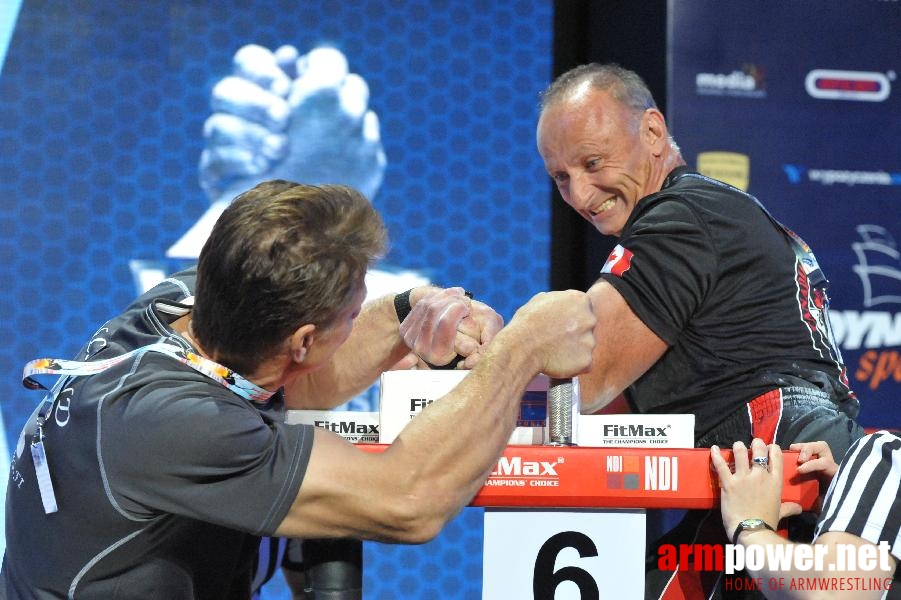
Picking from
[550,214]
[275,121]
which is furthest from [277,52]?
[550,214]

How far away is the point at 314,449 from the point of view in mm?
1185

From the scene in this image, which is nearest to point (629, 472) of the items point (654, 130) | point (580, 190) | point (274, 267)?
point (274, 267)

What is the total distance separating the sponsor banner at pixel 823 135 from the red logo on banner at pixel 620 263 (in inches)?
57.5

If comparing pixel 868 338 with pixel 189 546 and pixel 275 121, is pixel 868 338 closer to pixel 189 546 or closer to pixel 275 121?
pixel 275 121

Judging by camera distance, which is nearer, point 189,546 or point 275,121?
point 189,546

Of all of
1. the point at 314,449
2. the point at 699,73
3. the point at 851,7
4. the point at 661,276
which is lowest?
A: the point at 314,449

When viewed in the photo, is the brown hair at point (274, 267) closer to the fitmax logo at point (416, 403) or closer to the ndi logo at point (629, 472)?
the fitmax logo at point (416, 403)

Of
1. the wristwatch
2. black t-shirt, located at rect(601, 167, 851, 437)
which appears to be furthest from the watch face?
black t-shirt, located at rect(601, 167, 851, 437)

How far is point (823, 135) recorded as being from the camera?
125 inches

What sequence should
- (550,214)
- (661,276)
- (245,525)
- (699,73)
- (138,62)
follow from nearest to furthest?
(245,525) < (661,276) < (699,73) < (138,62) < (550,214)

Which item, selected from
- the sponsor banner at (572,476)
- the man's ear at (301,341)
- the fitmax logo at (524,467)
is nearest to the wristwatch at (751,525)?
the sponsor banner at (572,476)

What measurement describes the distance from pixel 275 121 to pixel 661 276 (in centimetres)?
203

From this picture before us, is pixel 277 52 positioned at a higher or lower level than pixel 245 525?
higher

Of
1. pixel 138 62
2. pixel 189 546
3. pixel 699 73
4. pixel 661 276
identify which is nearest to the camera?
pixel 189 546
